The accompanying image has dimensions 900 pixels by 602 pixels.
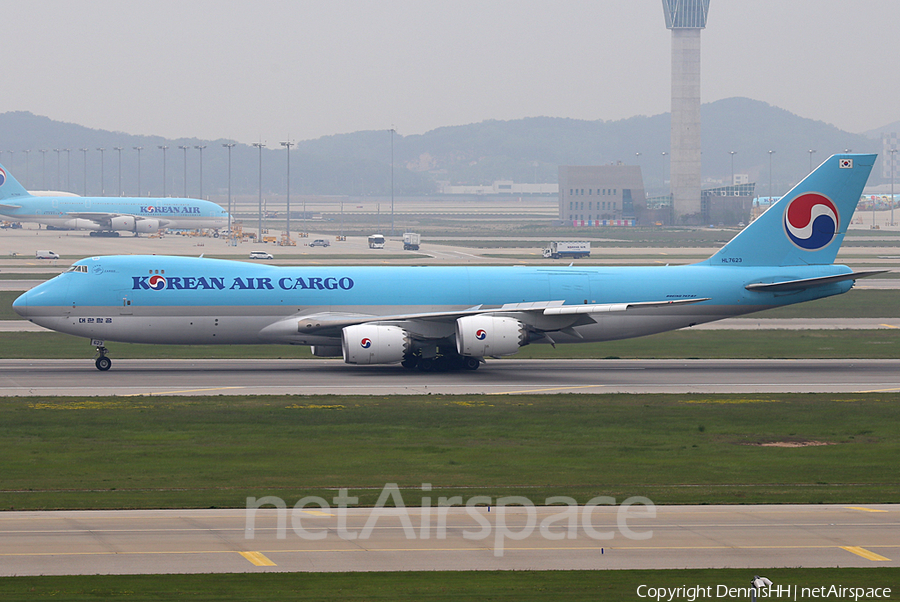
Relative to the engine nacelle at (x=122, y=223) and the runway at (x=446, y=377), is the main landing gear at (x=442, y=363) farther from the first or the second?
the engine nacelle at (x=122, y=223)

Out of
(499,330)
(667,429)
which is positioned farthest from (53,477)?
(499,330)

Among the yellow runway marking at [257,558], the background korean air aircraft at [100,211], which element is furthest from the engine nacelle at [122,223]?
the yellow runway marking at [257,558]

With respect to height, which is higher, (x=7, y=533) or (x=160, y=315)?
(x=160, y=315)

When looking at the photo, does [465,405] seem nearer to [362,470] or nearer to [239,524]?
[362,470]

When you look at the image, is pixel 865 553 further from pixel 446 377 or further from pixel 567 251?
pixel 567 251

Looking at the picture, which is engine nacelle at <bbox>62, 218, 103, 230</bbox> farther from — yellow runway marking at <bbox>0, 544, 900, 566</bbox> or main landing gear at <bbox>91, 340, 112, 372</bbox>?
yellow runway marking at <bbox>0, 544, 900, 566</bbox>

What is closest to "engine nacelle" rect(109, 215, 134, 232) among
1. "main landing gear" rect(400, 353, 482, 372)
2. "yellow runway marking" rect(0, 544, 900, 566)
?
"main landing gear" rect(400, 353, 482, 372)

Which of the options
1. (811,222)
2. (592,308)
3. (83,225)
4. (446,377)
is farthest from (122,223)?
(811,222)
